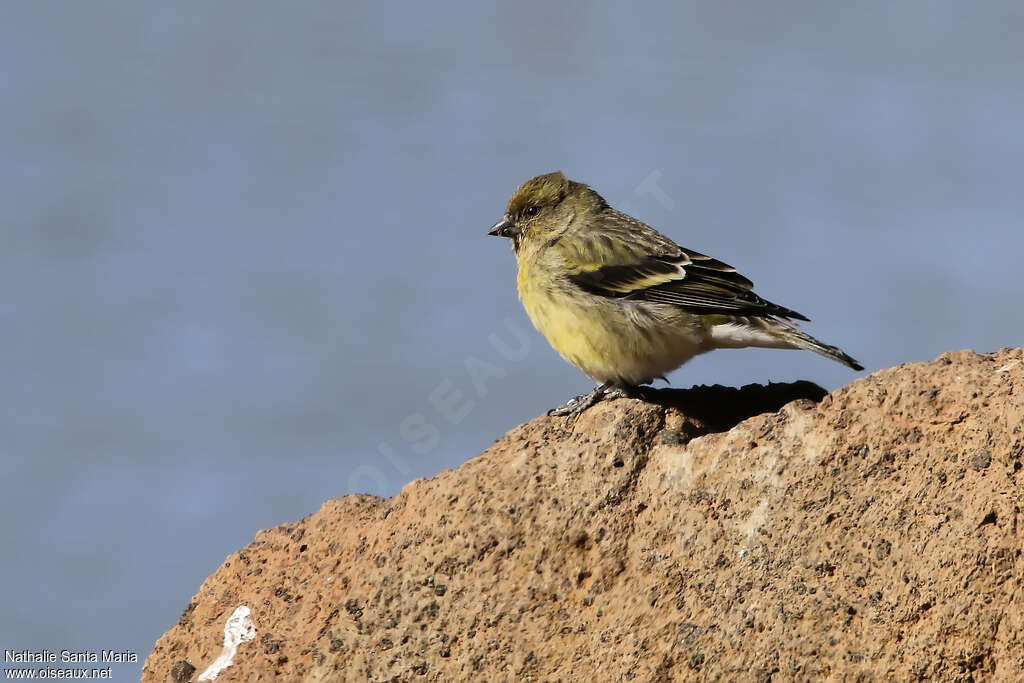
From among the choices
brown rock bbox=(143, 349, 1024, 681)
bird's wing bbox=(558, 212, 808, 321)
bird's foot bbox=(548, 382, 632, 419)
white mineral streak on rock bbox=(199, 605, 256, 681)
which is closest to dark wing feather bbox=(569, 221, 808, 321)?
bird's wing bbox=(558, 212, 808, 321)

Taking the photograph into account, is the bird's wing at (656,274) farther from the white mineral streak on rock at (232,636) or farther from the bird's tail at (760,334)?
the white mineral streak on rock at (232,636)

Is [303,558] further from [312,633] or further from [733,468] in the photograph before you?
[733,468]

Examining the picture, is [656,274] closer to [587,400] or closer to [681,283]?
[681,283]

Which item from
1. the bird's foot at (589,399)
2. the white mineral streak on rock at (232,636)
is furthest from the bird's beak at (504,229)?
the white mineral streak on rock at (232,636)

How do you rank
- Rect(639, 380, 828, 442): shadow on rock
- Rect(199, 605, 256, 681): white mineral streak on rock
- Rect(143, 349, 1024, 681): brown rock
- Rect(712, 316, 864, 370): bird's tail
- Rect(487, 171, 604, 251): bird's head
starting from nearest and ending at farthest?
1. Rect(143, 349, 1024, 681): brown rock
2. Rect(199, 605, 256, 681): white mineral streak on rock
3. Rect(639, 380, 828, 442): shadow on rock
4. Rect(712, 316, 864, 370): bird's tail
5. Rect(487, 171, 604, 251): bird's head

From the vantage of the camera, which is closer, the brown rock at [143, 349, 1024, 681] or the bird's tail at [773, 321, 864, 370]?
the brown rock at [143, 349, 1024, 681]

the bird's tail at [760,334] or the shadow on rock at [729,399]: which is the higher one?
the bird's tail at [760,334]

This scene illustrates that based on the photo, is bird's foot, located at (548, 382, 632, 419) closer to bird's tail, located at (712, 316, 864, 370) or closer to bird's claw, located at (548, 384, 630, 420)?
bird's claw, located at (548, 384, 630, 420)

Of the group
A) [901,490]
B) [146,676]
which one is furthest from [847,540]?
[146,676]
